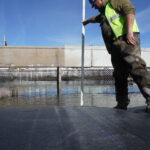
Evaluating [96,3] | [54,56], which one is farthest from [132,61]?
[54,56]

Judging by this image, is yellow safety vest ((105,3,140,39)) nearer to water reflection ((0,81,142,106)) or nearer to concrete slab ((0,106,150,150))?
concrete slab ((0,106,150,150))

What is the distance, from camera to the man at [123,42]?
2059 mm

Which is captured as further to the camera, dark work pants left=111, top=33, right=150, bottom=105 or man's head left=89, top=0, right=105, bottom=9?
man's head left=89, top=0, right=105, bottom=9

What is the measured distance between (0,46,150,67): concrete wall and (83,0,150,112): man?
21.9m

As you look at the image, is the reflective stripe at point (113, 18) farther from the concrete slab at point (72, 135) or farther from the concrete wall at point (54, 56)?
the concrete wall at point (54, 56)

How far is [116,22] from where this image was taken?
2.26 metres

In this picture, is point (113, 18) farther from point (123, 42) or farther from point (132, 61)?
point (132, 61)

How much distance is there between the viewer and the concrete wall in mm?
24453

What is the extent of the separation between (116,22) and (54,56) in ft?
83.0

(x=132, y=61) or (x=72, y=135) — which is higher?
(x=132, y=61)

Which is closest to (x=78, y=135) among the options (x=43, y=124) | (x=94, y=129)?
(x=94, y=129)

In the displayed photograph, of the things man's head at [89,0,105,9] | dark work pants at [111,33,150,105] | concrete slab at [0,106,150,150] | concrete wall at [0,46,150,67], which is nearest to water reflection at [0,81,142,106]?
dark work pants at [111,33,150,105]

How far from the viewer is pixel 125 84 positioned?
2.51m

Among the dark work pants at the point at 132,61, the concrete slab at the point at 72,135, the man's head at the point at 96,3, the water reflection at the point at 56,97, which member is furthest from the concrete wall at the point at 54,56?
the concrete slab at the point at 72,135
